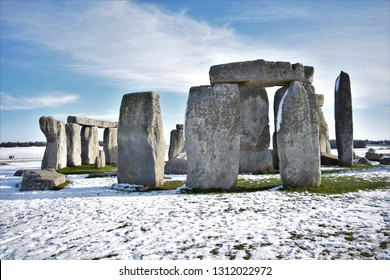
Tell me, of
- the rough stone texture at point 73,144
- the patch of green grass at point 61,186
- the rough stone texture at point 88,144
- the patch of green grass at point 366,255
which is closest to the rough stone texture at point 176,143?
the rough stone texture at point 88,144

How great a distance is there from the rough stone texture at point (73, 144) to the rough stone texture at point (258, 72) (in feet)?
47.0

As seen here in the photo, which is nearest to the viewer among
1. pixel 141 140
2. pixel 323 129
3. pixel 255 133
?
pixel 141 140

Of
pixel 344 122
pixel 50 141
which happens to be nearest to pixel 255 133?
pixel 344 122

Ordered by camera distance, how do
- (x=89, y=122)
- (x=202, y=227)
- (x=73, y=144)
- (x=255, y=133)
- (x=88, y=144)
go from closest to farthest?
(x=202, y=227) → (x=255, y=133) → (x=73, y=144) → (x=88, y=144) → (x=89, y=122)

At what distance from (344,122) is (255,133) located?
534 centimetres

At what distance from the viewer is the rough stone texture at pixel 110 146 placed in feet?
78.8

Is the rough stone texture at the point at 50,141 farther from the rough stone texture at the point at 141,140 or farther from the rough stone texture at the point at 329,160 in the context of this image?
the rough stone texture at the point at 329,160

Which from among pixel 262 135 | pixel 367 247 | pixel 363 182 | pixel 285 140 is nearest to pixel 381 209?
pixel 367 247

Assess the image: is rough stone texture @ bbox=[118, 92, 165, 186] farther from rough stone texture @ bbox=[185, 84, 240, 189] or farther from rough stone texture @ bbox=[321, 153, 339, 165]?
rough stone texture @ bbox=[321, 153, 339, 165]

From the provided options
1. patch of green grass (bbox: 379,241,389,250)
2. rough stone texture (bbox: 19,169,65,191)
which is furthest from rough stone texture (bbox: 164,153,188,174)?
patch of green grass (bbox: 379,241,389,250)

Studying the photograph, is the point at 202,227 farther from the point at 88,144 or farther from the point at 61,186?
the point at 88,144

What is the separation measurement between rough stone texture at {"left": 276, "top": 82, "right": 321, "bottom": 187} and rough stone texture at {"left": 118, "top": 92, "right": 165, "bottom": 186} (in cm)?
388

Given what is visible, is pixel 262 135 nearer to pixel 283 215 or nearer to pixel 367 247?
pixel 283 215

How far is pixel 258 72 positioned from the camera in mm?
9031
